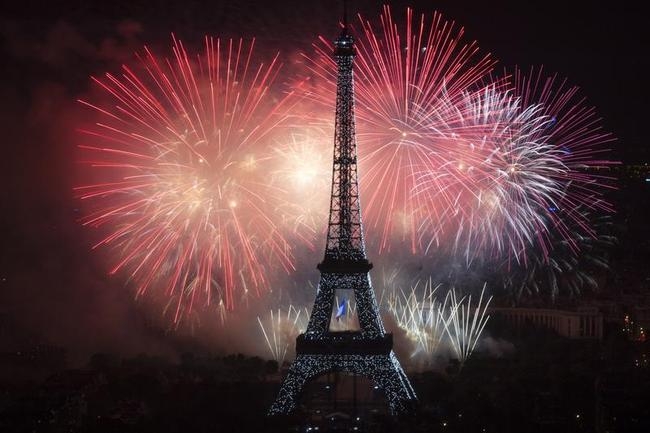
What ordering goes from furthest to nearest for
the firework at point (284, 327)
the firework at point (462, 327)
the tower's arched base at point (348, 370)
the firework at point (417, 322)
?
the firework at point (417, 322)
the firework at point (462, 327)
the firework at point (284, 327)
the tower's arched base at point (348, 370)

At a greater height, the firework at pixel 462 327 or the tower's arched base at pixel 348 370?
the firework at pixel 462 327

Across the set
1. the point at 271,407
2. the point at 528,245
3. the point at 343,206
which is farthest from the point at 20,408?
the point at 528,245

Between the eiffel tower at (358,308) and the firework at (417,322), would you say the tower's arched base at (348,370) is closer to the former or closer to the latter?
the eiffel tower at (358,308)

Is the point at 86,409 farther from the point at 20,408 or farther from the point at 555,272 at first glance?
the point at 555,272

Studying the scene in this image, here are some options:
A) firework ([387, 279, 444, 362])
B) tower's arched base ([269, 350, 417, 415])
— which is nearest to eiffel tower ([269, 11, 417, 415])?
tower's arched base ([269, 350, 417, 415])

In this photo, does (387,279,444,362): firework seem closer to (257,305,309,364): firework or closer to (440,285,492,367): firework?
Answer: (440,285,492,367): firework

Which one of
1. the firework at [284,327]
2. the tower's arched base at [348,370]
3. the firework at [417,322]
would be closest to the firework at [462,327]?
the firework at [417,322]

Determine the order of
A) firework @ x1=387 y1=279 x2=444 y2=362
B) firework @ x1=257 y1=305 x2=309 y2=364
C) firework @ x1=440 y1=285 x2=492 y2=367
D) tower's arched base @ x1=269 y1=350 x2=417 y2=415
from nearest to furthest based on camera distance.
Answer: tower's arched base @ x1=269 y1=350 x2=417 y2=415 → firework @ x1=257 y1=305 x2=309 y2=364 → firework @ x1=440 y1=285 x2=492 y2=367 → firework @ x1=387 y1=279 x2=444 y2=362
